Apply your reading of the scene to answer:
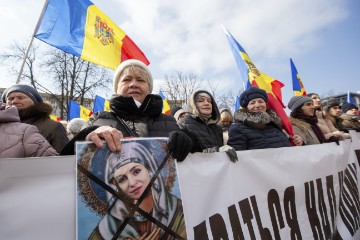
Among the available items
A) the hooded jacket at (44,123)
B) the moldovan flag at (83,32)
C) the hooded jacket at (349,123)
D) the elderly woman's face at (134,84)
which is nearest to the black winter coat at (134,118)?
the elderly woman's face at (134,84)

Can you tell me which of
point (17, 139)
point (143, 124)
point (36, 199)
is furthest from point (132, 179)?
point (17, 139)

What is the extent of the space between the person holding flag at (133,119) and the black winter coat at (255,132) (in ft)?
3.62

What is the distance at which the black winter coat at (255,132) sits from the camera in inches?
107

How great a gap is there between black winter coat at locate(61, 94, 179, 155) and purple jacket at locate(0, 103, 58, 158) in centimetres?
28

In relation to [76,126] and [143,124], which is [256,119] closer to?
[143,124]

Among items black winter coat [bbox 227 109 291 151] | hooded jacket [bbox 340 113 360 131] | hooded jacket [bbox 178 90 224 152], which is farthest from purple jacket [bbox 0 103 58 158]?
hooded jacket [bbox 340 113 360 131]

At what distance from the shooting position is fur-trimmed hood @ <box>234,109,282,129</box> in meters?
2.80

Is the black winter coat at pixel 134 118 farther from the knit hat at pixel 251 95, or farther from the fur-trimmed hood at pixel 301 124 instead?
the fur-trimmed hood at pixel 301 124

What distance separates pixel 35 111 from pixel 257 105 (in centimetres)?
225

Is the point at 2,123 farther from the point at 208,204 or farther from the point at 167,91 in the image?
the point at 167,91

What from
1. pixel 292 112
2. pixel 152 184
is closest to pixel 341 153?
pixel 292 112

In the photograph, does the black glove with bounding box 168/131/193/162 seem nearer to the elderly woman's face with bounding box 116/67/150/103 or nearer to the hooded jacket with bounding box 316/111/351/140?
the elderly woman's face with bounding box 116/67/150/103

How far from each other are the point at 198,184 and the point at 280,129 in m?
1.73

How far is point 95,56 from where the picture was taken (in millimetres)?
4082
